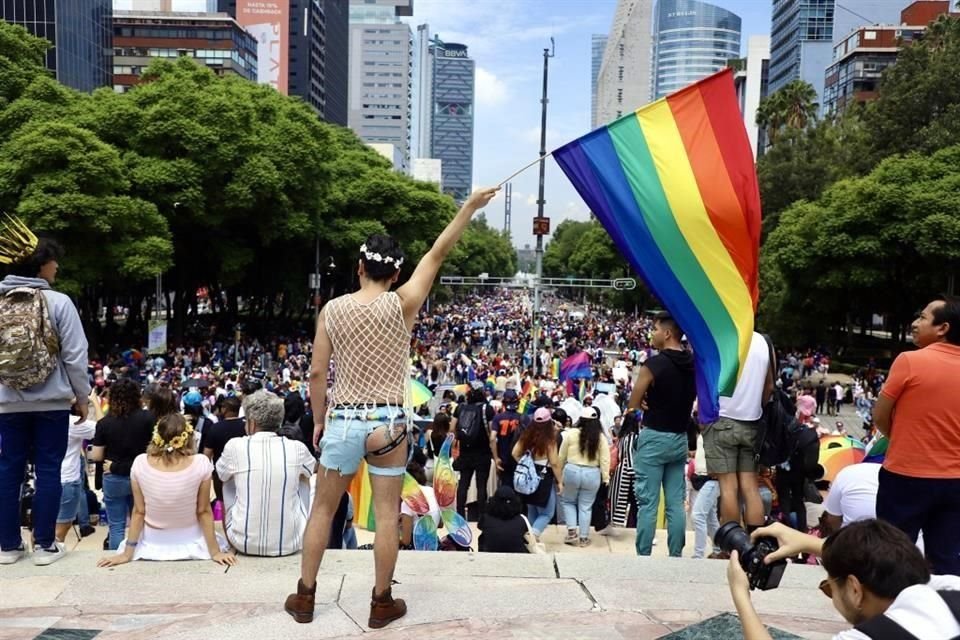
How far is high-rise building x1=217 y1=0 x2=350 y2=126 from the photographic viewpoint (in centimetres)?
11800

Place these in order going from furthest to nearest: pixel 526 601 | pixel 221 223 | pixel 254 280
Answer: pixel 254 280 < pixel 221 223 < pixel 526 601

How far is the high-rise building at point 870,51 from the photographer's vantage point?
72.2 meters

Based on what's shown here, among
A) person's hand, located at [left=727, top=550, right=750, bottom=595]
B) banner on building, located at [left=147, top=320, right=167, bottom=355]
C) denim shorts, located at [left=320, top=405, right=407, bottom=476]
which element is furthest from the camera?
banner on building, located at [left=147, top=320, right=167, bottom=355]

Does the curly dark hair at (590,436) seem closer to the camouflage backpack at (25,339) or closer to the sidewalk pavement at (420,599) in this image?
the sidewalk pavement at (420,599)

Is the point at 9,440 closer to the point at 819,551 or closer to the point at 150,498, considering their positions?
the point at 150,498

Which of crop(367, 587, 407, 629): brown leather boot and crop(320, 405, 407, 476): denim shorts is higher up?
crop(320, 405, 407, 476): denim shorts

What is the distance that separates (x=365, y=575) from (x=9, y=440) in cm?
196

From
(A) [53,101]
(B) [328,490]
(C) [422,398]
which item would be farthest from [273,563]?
(A) [53,101]

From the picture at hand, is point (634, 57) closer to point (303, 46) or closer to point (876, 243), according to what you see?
point (303, 46)

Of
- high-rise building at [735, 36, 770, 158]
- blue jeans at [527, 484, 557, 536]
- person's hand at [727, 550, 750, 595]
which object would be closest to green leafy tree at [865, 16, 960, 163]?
blue jeans at [527, 484, 557, 536]

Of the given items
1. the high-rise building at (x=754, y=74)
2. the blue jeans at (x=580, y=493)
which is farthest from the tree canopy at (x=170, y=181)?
the high-rise building at (x=754, y=74)

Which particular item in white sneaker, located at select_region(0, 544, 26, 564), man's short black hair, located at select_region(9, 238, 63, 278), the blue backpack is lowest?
the blue backpack

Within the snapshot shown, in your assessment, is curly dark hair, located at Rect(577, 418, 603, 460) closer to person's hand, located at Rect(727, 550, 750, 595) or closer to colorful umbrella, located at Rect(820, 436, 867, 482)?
colorful umbrella, located at Rect(820, 436, 867, 482)

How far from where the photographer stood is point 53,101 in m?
29.8
